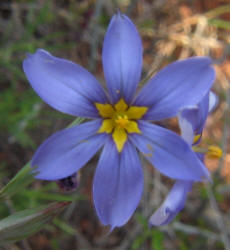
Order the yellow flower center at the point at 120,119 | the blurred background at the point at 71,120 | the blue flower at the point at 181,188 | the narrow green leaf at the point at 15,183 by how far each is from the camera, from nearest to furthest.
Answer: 1. the narrow green leaf at the point at 15,183
2. the blue flower at the point at 181,188
3. the yellow flower center at the point at 120,119
4. the blurred background at the point at 71,120

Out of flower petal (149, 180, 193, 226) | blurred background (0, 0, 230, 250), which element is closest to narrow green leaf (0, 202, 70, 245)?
flower petal (149, 180, 193, 226)

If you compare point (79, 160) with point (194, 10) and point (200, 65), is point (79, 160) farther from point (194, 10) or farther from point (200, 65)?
point (194, 10)

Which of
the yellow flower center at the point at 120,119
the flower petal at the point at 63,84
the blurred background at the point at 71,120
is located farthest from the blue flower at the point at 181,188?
the blurred background at the point at 71,120

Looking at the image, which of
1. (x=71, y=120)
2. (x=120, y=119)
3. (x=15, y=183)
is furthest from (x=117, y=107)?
(x=71, y=120)

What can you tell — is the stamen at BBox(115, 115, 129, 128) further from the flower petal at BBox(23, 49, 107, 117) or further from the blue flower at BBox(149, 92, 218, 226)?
the blue flower at BBox(149, 92, 218, 226)

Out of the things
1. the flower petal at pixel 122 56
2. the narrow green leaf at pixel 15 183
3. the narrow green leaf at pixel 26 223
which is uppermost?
the flower petal at pixel 122 56

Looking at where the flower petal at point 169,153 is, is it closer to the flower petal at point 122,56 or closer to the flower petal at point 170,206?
the flower petal at point 170,206

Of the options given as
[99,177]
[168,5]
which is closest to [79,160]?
[99,177]
